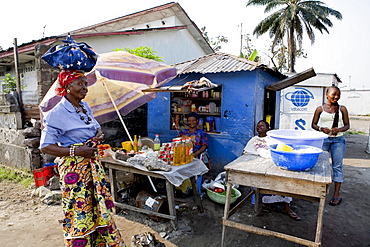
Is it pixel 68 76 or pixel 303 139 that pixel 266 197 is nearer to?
pixel 303 139

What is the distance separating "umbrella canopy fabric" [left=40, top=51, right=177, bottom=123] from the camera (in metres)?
3.62

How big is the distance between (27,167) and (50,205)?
170 centimetres

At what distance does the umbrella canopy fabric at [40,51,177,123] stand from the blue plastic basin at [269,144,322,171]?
2.47 meters

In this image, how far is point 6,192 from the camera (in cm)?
→ 493

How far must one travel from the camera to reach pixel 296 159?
2.29m

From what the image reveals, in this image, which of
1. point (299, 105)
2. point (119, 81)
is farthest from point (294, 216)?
point (299, 105)

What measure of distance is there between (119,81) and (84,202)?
7.90ft

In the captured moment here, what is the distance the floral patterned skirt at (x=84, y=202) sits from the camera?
220cm

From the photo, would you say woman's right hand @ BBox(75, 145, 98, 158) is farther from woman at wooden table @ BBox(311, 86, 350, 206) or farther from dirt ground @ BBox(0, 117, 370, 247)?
woman at wooden table @ BBox(311, 86, 350, 206)

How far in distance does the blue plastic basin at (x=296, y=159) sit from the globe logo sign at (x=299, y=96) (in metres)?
9.77

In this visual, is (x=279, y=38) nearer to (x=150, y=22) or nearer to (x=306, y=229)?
(x=150, y=22)

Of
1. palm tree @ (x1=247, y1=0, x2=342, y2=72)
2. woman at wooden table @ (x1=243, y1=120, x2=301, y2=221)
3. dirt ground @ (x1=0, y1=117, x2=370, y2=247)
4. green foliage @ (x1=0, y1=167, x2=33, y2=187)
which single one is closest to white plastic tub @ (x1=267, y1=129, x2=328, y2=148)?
woman at wooden table @ (x1=243, y1=120, x2=301, y2=221)

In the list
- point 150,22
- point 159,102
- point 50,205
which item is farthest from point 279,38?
point 50,205

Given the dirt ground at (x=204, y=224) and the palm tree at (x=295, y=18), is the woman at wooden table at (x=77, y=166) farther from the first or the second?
the palm tree at (x=295, y=18)
